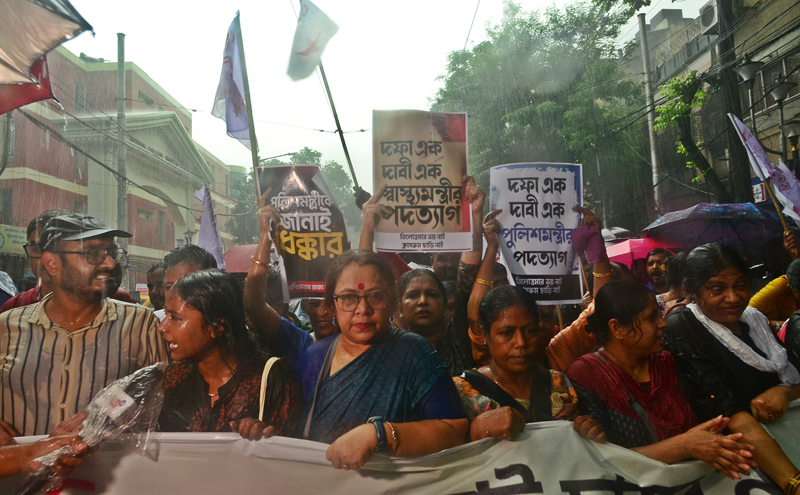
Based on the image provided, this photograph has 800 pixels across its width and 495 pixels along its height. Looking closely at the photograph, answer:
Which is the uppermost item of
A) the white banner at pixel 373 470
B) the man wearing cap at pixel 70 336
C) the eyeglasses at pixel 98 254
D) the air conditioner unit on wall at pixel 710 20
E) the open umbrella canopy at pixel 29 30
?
the air conditioner unit on wall at pixel 710 20

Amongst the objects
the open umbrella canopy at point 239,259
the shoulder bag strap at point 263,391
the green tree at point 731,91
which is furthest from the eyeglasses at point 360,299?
the green tree at point 731,91

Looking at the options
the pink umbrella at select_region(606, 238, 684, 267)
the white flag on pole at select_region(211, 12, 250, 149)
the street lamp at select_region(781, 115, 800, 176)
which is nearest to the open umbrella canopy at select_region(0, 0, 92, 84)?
the white flag on pole at select_region(211, 12, 250, 149)

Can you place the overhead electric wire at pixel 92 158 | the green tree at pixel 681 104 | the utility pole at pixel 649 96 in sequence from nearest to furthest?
1. the overhead electric wire at pixel 92 158
2. the utility pole at pixel 649 96
3. the green tree at pixel 681 104

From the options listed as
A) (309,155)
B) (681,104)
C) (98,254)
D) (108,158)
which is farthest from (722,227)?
(108,158)

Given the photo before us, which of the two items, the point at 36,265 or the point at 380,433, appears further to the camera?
the point at 36,265

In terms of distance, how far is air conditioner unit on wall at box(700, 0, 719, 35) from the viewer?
6931 mm

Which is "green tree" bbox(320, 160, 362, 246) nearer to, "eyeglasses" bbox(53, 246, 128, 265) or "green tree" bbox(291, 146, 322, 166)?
"green tree" bbox(291, 146, 322, 166)

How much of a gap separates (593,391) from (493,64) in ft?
9.66

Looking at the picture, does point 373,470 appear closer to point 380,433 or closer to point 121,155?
point 380,433

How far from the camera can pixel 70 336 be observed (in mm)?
2381

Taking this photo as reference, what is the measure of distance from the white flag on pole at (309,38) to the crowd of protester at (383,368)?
62.1 inches

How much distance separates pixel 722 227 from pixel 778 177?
4.77 feet

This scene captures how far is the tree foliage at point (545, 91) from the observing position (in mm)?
4238

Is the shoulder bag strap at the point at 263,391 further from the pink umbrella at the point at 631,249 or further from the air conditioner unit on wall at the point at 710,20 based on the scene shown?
the air conditioner unit on wall at the point at 710,20
